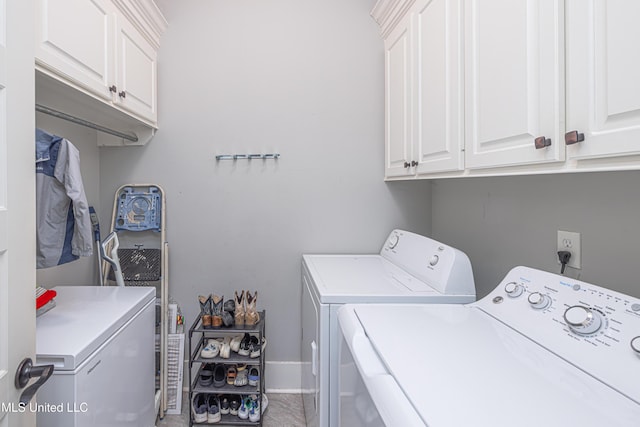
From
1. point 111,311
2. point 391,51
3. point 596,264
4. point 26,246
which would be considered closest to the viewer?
point 26,246

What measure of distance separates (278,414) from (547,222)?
1.81 metres

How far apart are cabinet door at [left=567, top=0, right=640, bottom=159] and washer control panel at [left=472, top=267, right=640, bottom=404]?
15.4 inches

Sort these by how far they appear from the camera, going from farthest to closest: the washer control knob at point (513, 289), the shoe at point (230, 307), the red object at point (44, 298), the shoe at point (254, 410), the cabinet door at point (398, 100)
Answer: the shoe at point (230, 307) → the shoe at point (254, 410) → the cabinet door at point (398, 100) → the red object at point (44, 298) → the washer control knob at point (513, 289)

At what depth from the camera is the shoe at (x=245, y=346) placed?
1.77 m

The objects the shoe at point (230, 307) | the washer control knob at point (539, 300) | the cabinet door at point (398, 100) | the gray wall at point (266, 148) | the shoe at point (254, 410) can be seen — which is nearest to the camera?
the washer control knob at point (539, 300)

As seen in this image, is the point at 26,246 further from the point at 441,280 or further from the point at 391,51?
the point at 391,51

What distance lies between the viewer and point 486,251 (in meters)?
1.52

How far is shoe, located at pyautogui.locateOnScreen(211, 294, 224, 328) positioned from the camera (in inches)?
69.6

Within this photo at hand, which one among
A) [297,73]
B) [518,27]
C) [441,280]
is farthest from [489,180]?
[297,73]

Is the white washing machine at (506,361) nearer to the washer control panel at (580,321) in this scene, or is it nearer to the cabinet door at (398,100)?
the washer control panel at (580,321)

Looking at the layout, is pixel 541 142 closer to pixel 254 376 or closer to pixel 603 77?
pixel 603 77

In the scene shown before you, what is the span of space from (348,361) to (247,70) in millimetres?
1906

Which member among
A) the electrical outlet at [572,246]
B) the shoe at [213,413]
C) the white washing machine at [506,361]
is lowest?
the shoe at [213,413]

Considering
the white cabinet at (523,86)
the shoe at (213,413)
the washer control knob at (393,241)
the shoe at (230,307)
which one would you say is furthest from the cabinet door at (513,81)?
the shoe at (213,413)
